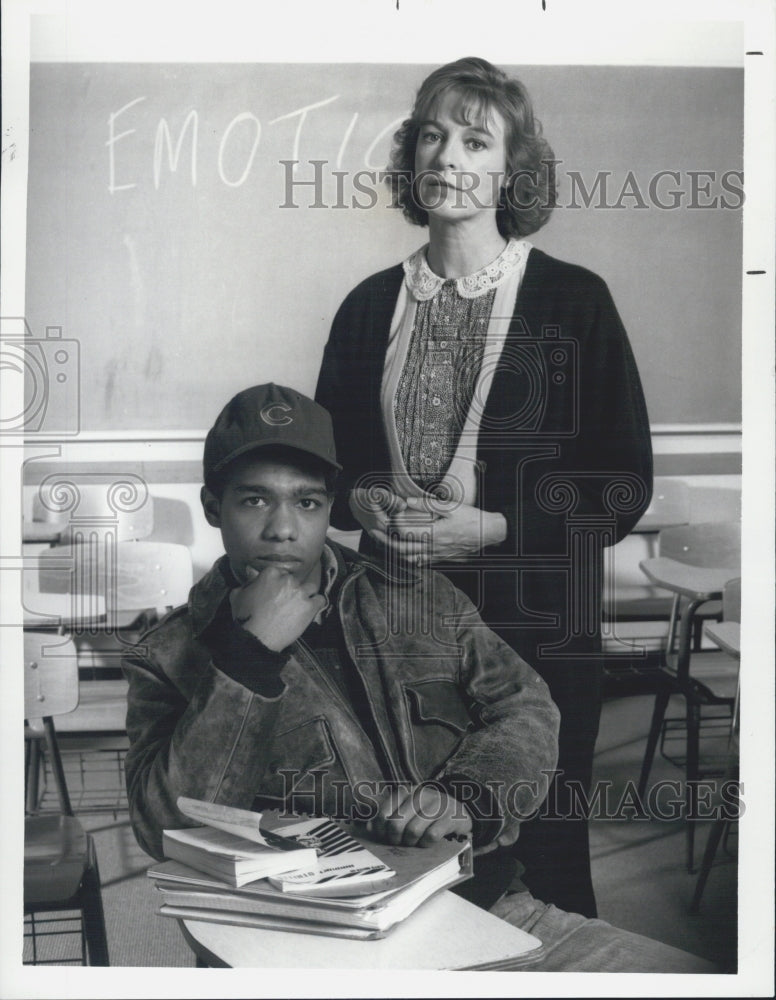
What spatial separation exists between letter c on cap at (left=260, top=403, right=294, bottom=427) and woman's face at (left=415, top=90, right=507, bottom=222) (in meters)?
0.48

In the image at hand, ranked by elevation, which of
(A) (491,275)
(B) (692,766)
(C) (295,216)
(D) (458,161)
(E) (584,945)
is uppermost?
(D) (458,161)

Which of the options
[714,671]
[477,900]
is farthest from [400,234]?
[477,900]

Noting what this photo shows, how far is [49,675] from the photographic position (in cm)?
205

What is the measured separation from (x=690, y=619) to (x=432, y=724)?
0.55 metres

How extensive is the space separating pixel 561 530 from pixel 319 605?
19.5 inches

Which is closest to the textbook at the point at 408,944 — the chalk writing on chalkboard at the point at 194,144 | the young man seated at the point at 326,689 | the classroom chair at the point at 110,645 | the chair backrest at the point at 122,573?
the young man seated at the point at 326,689

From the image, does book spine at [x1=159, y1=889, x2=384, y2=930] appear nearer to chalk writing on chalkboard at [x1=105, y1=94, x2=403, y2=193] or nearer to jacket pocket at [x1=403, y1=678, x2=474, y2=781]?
jacket pocket at [x1=403, y1=678, x2=474, y2=781]

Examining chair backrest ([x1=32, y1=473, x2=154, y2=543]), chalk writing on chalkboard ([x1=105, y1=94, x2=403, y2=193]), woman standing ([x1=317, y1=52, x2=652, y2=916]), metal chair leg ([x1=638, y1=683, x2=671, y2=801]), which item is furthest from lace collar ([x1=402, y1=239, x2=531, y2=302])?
metal chair leg ([x1=638, y1=683, x2=671, y2=801])

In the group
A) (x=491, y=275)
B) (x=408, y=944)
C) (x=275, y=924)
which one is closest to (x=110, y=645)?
(x=275, y=924)

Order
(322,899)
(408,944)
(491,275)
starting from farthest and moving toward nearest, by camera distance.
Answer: (491,275) < (408,944) < (322,899)

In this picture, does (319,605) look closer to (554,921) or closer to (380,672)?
(380,672)

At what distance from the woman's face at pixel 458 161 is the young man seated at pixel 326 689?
19.1 inches

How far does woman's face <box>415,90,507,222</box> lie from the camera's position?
1.98 metres

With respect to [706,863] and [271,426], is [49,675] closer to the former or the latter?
[271,426]
